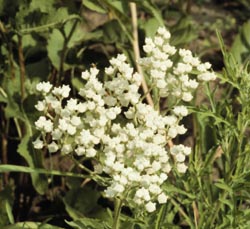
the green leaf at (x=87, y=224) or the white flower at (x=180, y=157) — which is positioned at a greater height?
the white flower at (x=180, y=157)

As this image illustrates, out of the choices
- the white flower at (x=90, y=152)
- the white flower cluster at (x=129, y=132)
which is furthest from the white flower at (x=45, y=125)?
the white flower at (x=90, y=152)

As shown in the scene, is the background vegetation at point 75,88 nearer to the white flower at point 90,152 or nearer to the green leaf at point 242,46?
the green leaf at point 242,46

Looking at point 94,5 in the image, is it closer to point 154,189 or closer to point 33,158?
point 33,158

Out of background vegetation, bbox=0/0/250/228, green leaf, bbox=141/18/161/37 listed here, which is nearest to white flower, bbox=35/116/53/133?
background vegetation, bbox=0/0/250/228

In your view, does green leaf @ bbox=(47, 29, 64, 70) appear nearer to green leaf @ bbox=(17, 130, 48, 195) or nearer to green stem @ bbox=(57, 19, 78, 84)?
green stem @ bbox=(57, 19, 78, 84)

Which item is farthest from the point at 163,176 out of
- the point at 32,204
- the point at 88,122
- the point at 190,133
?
the point at 190,133

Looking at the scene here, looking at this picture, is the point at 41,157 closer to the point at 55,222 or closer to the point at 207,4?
the point at 55,222

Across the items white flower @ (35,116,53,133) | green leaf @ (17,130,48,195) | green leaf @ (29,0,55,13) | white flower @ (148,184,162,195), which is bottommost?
green leaf @ (17,130,48,195)
